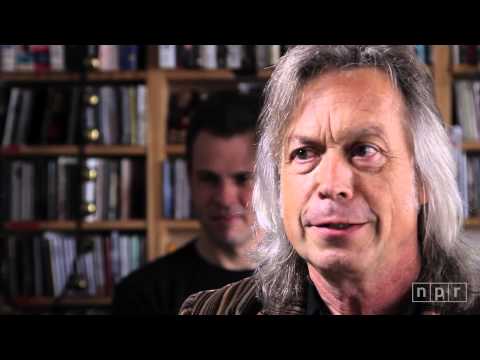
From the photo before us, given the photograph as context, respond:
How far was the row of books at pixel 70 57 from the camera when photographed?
1.79 m

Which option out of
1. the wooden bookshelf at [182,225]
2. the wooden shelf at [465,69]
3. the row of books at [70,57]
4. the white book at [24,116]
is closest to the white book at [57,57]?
the row of books at [70,57]

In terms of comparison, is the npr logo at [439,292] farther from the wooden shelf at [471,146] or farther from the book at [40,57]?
the book at [40,57]

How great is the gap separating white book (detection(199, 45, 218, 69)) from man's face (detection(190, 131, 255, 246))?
20cm

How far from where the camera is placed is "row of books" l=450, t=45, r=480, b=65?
1668 millimetres

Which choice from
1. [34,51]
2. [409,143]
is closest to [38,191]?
[34,51]

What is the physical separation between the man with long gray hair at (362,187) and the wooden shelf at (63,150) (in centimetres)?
43

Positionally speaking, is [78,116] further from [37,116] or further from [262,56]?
[262,56]

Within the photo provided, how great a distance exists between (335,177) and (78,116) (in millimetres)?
783

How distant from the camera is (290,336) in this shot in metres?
1.69

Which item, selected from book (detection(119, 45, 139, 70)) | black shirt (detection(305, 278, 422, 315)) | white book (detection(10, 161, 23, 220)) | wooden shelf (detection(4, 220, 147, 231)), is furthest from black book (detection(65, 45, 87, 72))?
black shirt (detection(305, 278, 422, 315))

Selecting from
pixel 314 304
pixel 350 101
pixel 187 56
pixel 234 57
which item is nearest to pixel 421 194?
pixel 350 101

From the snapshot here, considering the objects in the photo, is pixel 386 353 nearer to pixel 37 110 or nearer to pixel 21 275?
pixel 21 275

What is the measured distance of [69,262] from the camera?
180cm
